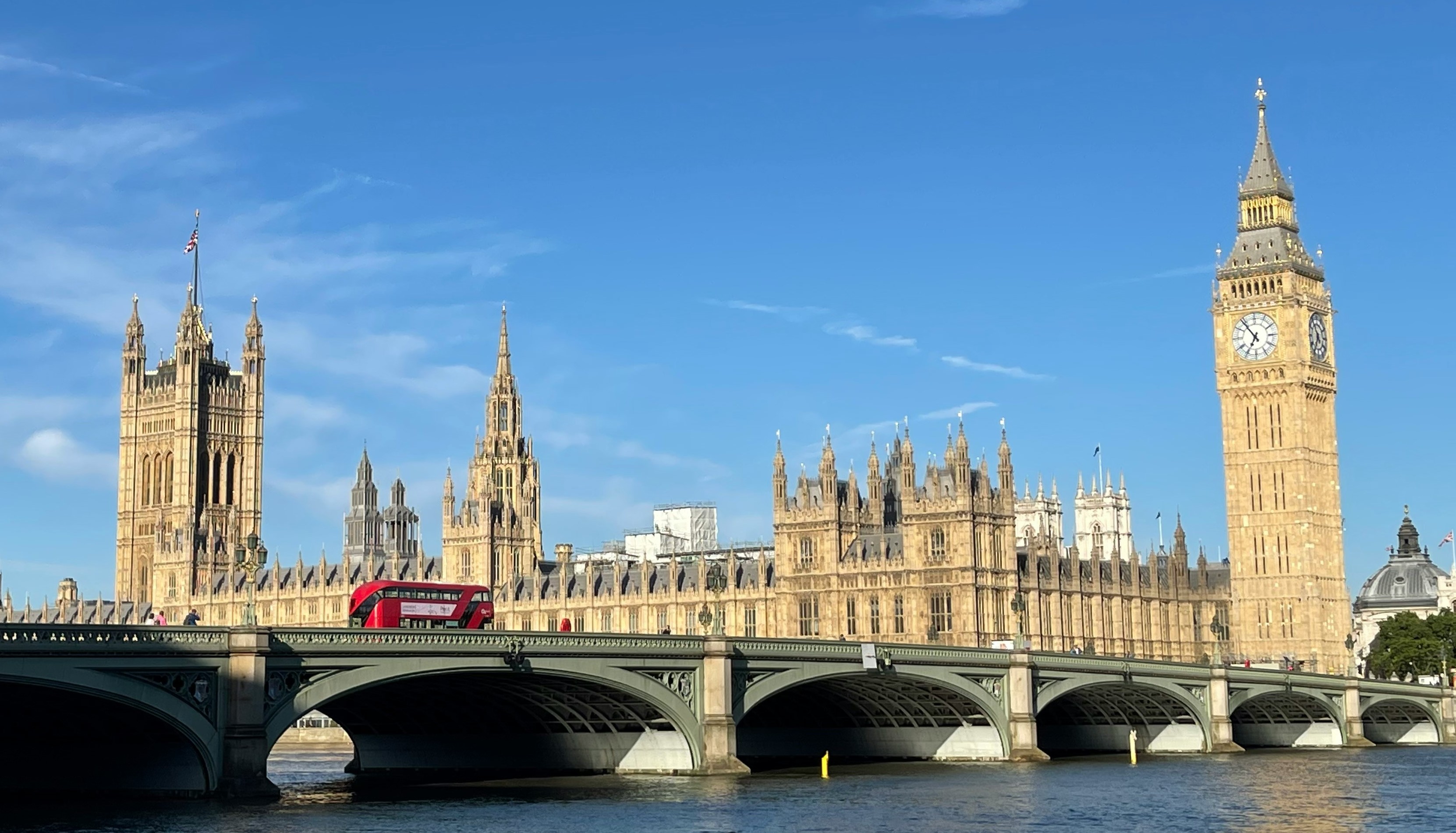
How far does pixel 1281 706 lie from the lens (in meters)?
112

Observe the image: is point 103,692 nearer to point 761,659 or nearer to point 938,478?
point 761,659

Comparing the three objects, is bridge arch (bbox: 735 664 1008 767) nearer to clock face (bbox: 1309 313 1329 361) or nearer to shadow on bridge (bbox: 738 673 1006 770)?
shadow on bridge (bbox: 738 673 1006 770)

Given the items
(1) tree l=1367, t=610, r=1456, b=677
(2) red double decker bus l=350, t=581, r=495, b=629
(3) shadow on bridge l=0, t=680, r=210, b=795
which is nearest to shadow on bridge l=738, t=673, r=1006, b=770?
(2) red double decker bus l=350, t=581, r=495, b=629

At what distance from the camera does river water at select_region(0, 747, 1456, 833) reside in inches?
2339

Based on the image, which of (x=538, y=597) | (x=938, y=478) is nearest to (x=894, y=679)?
(x=938, y=478)

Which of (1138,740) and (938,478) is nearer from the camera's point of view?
(1138,740)

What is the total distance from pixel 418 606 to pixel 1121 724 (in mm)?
38660

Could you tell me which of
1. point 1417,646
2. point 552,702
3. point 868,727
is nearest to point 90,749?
point 552,702

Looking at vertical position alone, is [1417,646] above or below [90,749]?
above

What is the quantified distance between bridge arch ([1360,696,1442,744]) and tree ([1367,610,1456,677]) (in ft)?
69.7

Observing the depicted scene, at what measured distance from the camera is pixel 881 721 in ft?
304

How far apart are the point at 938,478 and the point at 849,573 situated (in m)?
9.36

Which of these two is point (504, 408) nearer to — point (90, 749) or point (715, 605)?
point (715, 605)

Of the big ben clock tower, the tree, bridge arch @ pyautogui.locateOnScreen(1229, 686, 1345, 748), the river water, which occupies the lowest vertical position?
the river water
